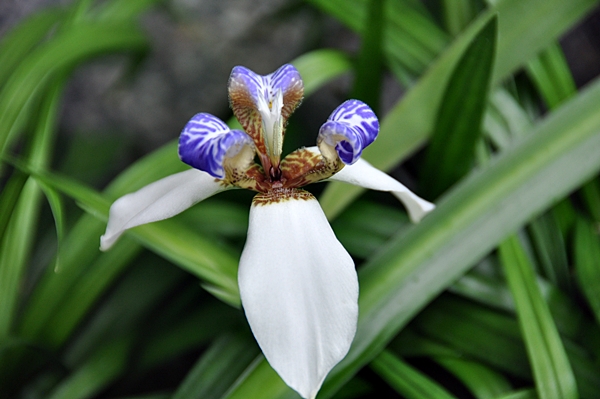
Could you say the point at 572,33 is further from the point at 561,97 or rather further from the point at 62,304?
the point at 62,304

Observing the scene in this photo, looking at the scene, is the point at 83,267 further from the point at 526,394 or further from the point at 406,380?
the point at 526,394

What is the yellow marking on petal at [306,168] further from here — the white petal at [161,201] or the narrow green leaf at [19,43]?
the narrow green leaf at [19,43]

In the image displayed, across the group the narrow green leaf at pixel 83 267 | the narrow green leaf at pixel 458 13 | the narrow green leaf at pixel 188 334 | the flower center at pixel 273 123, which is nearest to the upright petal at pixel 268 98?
the flower center at pixel 273 123

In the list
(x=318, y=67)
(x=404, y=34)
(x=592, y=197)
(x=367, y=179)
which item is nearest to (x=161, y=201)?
(x=367, y=179)

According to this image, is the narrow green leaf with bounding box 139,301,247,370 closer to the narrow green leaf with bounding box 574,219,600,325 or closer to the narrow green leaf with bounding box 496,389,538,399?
the narrow green leaf with bounding box 496,389,538,399

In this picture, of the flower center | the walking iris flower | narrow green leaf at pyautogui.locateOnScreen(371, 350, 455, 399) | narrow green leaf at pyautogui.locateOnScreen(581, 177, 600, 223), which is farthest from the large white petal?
narrow green leaf at pyautogui.locateOnScreen(581, 177, 600, 223)

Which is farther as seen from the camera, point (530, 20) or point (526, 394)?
point (530, 20)
